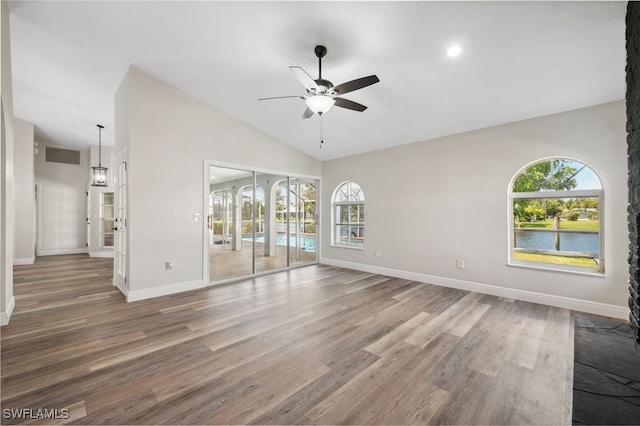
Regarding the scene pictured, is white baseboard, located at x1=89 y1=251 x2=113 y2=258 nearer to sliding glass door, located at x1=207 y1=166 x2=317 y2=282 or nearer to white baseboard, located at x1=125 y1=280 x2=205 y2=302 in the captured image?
sliding glass door, located at x1=207 y1=166 x2=317 y2=282

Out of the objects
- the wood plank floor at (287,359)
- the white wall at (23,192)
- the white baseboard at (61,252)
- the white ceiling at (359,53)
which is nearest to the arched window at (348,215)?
the white ceiling at (359,53)

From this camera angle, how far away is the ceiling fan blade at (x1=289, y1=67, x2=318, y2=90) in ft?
7.84

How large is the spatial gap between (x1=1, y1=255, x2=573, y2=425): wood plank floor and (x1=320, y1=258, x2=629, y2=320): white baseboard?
172 millimetres

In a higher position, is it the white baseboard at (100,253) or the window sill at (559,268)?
the window sill at (559,268)

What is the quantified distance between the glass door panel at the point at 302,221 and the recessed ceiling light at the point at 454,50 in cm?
409

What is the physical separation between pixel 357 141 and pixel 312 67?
2.19 metres

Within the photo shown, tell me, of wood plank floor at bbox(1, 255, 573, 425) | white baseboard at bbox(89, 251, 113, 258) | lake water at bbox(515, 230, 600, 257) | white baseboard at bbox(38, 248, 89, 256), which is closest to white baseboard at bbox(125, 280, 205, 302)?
wood plank floor at bbox(1, 255, 573, 425)

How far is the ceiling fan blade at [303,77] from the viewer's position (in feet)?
7.84

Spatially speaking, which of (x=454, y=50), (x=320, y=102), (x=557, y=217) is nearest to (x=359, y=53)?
(x=320, y=102)

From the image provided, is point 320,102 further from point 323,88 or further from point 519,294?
point 519,294

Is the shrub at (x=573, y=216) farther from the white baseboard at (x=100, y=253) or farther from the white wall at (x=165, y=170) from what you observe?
the white baseboard at (x=100, y=253)

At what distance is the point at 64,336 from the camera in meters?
2.71

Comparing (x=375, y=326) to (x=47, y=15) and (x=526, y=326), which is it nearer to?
(x=526, y=326)

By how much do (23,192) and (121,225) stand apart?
447 cm
